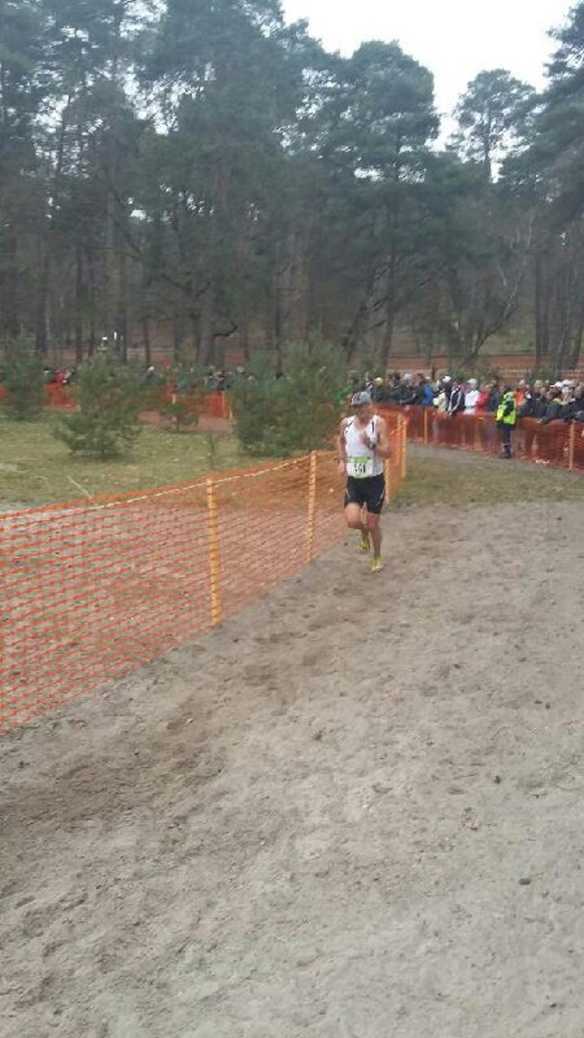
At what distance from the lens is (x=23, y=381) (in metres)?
26.3

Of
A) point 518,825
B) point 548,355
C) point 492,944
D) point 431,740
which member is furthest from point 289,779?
point 548,355

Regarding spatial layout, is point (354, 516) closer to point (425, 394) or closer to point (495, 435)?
point (495, 435)

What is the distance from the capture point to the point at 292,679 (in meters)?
5.96

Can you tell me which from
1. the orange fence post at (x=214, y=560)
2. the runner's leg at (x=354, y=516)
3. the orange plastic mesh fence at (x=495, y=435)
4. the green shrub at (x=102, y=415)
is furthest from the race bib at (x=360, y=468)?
the green shrub at (x=102, y=415)

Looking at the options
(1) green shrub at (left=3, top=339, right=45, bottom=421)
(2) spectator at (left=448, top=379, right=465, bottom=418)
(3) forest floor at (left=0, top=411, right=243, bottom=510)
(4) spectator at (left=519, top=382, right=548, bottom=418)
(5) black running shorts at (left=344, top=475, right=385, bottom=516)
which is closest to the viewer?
(5) black running shorts at (left=344, top=475, right=385, bottom=516)

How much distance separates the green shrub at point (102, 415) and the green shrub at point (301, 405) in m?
2.59

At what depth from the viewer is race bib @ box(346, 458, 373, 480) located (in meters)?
8.35

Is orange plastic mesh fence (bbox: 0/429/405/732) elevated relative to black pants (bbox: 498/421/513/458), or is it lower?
lower

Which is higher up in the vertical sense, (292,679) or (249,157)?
(249,157)

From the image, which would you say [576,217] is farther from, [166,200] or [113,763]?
[113,763]

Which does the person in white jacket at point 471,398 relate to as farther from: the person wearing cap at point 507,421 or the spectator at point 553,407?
the spectator at point 553,407

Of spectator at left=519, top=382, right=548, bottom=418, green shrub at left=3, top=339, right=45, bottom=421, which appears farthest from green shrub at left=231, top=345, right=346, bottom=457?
green shrub at left=3, top=339, right=45, bottom=421

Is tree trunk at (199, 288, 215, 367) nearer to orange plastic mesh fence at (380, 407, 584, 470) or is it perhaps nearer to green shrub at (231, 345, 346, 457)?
orange plastic mesh fence at (380, 407, 584, 470)

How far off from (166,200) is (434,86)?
531 inches
